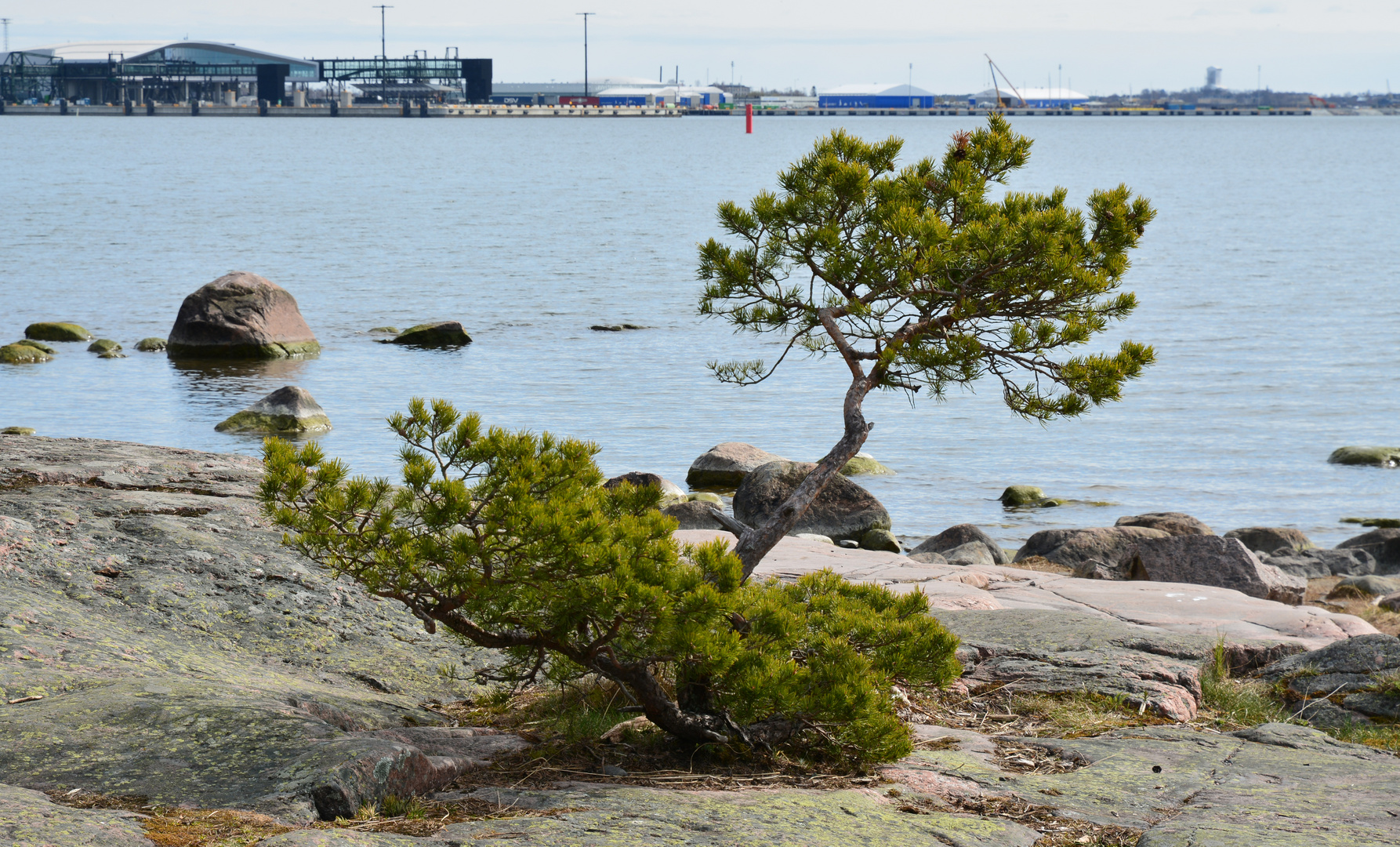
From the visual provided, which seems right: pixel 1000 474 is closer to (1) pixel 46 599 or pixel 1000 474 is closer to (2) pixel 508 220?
(1) pixel 46 599

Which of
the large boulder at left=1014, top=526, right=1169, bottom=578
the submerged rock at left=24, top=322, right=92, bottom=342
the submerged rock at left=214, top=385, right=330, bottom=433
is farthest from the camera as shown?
the submerged rock at left=24, top=322, right=92, bottom=342

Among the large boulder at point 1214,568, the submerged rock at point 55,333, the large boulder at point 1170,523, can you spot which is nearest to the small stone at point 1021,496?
the large boulder at point 1170,523

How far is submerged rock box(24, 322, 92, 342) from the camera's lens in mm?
30422

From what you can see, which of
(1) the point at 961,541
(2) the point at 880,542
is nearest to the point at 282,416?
(2) the point at 880,542

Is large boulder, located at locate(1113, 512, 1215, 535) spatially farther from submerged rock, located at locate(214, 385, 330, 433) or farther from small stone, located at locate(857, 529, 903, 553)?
submerged rock, located at locate(214, 385, 330, 433)

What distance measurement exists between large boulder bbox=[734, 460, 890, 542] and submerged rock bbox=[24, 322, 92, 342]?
20.3m

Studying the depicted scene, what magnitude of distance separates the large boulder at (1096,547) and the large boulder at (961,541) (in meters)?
0.31

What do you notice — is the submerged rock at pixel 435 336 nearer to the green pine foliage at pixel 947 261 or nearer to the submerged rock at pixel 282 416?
the submerged rock at pixel 282 416

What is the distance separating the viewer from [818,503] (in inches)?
679

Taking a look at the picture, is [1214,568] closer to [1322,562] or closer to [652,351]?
[1322,562]

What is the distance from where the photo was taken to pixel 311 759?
498 centimetres

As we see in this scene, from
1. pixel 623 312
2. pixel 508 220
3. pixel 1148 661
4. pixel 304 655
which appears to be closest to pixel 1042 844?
pixel 1148 661

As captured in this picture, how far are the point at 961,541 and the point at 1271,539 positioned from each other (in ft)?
13.9

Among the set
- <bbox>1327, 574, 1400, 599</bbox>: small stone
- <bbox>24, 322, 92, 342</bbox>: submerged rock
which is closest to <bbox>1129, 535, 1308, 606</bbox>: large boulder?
<bbox>1327, 574, 1400, 599</bbox>: small stone
